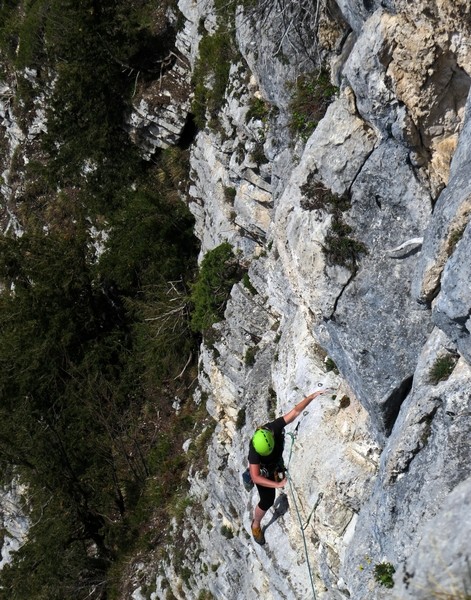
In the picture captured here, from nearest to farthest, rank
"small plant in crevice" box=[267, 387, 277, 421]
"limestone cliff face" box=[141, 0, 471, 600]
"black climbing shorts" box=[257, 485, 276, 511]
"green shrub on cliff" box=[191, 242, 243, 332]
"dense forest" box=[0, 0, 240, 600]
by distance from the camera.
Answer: "limestone cliff face" box=[141, 0, 471, 600] → "black climbing shorts" box=[257, 485, 276, 511] → "small plant in crevice" box=[267, 387, 277, 421] → "green shrub on cliff" box=[191, 242, 243, 332] → "dense forest" box=[0, 0, 240, 600]

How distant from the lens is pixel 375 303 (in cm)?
727

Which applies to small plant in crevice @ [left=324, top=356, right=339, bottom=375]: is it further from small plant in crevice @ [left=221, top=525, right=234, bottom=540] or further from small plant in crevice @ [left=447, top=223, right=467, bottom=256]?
small plant in crevice @ [left=221, top=525, right=234, bottom=540]

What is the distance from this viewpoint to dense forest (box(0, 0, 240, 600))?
63.2 ft

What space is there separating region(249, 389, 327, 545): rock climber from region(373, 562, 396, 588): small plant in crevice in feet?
9.08

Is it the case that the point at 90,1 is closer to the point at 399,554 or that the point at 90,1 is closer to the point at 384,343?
the point at 384,343

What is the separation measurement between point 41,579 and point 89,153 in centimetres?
1348

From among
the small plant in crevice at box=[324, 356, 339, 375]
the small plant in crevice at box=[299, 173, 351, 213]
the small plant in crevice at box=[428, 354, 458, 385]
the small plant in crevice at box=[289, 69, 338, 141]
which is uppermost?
the small plant in crevice at box=[289, 69, 338, 141]

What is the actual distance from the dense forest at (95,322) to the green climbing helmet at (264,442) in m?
8.79

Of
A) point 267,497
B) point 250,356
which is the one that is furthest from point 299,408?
point 250,356

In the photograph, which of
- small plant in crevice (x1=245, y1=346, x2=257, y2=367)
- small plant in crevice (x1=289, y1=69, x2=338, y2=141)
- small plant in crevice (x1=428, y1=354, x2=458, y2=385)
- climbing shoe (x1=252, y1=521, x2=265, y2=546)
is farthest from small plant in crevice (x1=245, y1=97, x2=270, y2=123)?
small plant in crevice (x1=428, y1=354, x2=458, y2=385)

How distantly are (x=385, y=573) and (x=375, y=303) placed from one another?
279cm

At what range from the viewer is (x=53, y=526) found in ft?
63.2

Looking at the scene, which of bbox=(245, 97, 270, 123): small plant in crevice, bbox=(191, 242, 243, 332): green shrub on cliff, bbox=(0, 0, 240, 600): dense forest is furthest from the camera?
bbox=(0, 0, 240, 600): dense forest

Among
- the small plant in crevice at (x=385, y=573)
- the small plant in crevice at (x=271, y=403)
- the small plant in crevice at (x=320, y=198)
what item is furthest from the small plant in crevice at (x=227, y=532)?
the small plant in crevice at (x=320, y=198)
